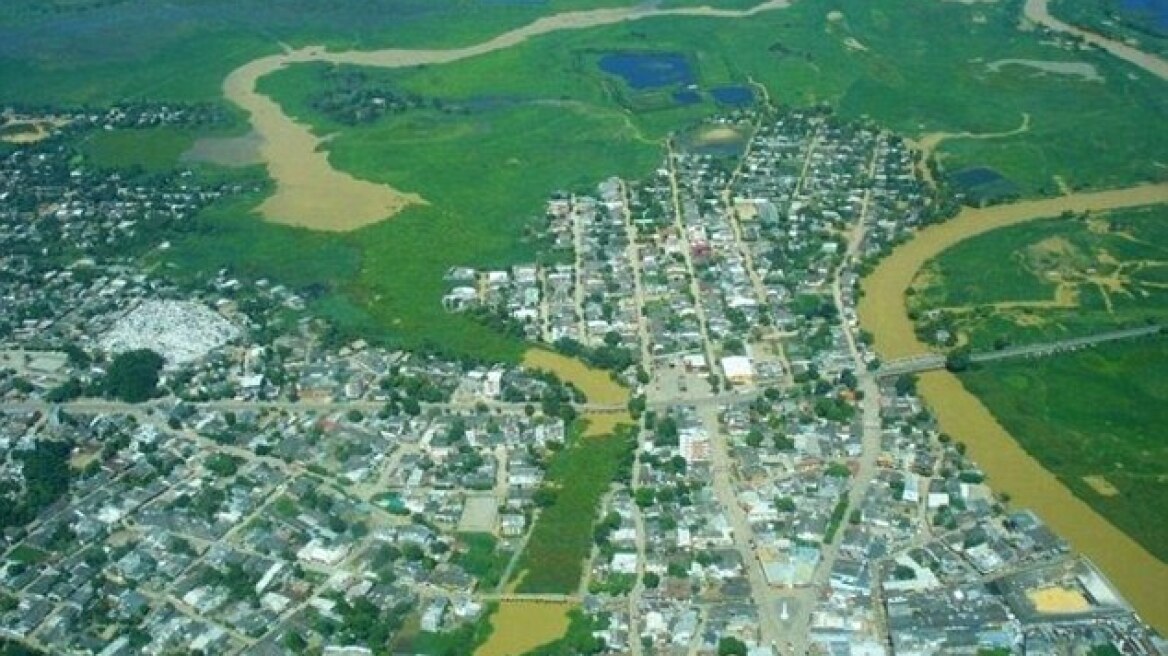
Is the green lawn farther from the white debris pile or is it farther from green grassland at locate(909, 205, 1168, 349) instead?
green grassland at locate(909, 205, 1168, 349)

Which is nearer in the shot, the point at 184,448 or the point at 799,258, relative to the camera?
the point at 184,448

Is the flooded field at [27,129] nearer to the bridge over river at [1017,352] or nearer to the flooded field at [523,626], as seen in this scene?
the flooded field at [523,626]

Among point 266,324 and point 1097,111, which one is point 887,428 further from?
point 1097,111

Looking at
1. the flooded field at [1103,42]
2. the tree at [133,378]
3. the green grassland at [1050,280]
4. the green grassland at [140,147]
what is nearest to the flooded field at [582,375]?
the green grassland at [1050,280]

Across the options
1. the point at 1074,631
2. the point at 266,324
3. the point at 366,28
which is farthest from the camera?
the point at 366,28

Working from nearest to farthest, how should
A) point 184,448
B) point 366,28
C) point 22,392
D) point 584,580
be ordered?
point 584,580 < point 184,448 < point 22,392 < point 366,28

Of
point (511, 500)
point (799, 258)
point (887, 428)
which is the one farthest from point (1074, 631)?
point (799, 258)

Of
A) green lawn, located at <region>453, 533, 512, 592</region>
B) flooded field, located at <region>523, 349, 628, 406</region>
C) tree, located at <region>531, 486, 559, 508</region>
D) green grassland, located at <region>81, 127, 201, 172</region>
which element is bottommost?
green lawn, located at <region>453, 533, 512, 592</region>

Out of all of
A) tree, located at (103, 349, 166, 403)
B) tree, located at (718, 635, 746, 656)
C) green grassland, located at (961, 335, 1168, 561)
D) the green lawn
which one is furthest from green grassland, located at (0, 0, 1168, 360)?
tree, located at (718, 635, 746, 656)
